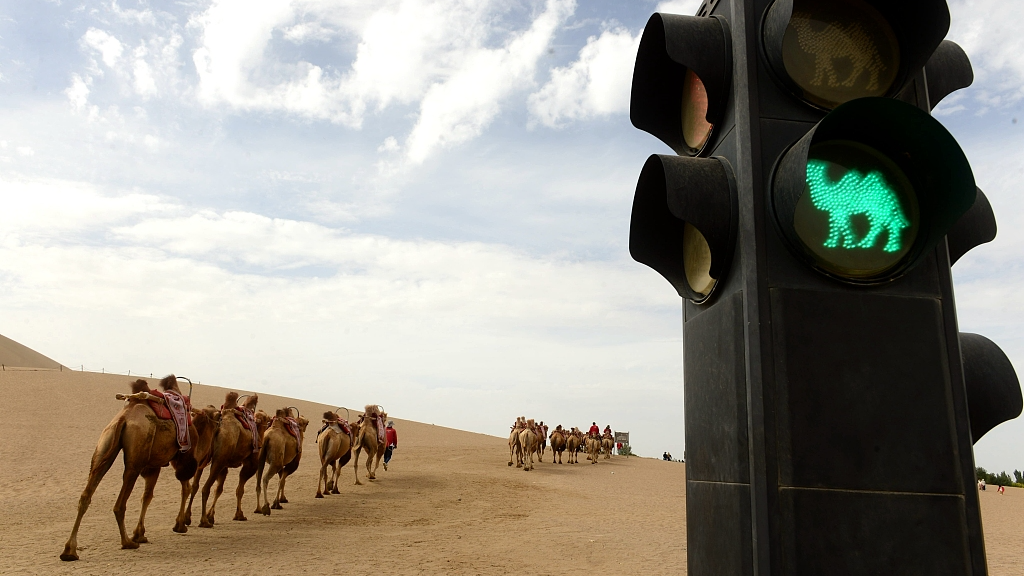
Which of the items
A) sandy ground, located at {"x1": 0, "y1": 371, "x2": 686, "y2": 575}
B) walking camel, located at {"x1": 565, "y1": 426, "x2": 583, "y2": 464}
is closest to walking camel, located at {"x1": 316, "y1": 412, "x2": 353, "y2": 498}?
sandy ground, located at {"x1": 0, "y1": 371, "x2": 686, "y2": 575}

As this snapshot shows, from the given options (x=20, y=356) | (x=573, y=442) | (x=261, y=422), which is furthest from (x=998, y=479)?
(x=20, y=356)

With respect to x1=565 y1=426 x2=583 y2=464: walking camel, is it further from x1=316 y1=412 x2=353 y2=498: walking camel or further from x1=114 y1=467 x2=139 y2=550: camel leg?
x1=114 y1=467 x2=139 y2=550: camel leg

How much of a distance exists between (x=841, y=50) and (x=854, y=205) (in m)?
0.85

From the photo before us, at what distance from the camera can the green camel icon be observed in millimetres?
2986

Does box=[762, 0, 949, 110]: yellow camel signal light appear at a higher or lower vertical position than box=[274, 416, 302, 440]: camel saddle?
higher

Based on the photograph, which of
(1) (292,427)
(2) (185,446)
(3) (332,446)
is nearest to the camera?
(2) (185,446)

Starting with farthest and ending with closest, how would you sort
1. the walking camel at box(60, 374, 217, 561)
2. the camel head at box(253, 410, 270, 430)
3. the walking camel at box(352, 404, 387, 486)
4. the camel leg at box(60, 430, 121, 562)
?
the walking camel at box(352, 404, 387, 486) < the camel head at box(253, 410, 270, 430) < the walking camel at box(60, 374, 217, 561) < the camel leg at box(60, 430, 121, 562)

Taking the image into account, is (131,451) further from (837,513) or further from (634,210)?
(837,513)

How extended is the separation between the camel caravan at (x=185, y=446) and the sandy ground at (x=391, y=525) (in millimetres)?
458

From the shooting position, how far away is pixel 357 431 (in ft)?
65.6

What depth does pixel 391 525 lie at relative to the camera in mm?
12375

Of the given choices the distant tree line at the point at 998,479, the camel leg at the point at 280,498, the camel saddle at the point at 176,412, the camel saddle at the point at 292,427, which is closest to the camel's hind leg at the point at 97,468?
the camel saddle at the point at 176,412

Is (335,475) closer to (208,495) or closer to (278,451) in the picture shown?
(278,451)

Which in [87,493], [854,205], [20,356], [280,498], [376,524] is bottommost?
[376,524]
